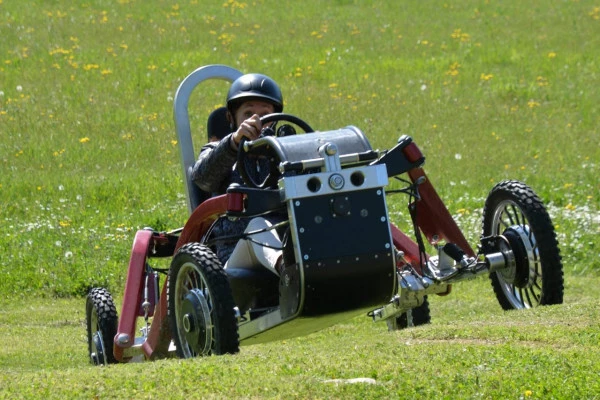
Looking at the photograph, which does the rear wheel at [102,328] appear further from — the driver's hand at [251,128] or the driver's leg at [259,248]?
the driver's hand at [251,128]

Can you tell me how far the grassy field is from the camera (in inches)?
239

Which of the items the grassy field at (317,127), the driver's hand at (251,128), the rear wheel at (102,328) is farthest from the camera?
the rear wheel at (102,328)

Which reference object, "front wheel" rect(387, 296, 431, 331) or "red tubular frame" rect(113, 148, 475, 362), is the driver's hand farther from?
"front wheel" rect(387, 296, 431, 331)

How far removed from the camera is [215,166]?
7.97 meters

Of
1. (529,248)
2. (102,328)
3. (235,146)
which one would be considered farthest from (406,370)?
(102,328)

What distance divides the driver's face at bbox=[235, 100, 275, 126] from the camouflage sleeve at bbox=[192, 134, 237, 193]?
28 cm

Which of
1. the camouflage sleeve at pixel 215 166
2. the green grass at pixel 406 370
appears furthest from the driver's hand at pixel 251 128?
the green grass at pixel 406 370

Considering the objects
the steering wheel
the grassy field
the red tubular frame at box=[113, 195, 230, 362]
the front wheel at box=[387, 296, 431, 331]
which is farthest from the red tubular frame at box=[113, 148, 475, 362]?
the front wheel at box=[387, 296, 431, 331]

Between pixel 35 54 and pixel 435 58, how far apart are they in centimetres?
708

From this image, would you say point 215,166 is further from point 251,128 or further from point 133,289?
point 133,289

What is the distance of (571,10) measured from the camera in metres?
27.2

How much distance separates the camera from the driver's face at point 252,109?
8.31 m

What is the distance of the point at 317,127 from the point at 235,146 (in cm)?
1187

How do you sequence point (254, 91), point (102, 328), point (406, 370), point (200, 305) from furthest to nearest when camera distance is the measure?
point (102, 328) < point (254, 91) < point (200, 305) < point (406, 370)
